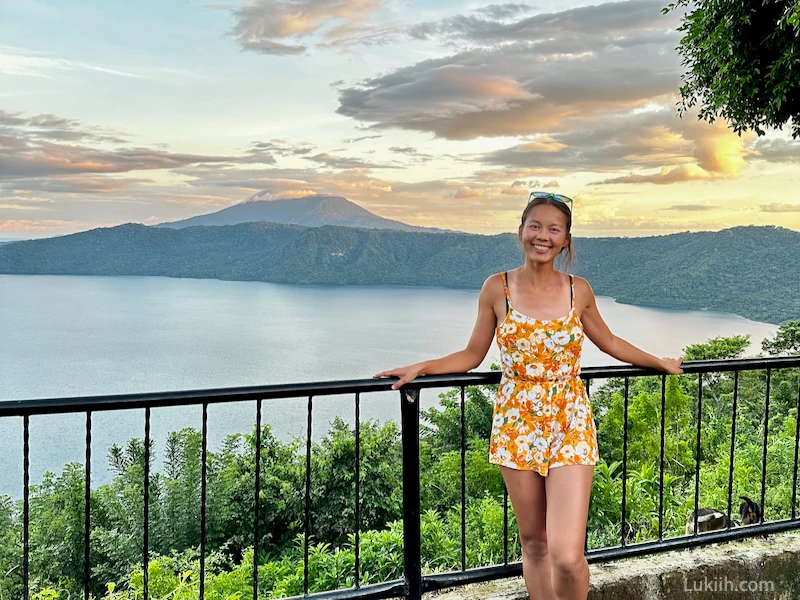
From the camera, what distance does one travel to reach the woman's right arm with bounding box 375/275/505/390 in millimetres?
2129

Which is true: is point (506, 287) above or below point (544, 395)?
above

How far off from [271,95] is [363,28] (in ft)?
39.4

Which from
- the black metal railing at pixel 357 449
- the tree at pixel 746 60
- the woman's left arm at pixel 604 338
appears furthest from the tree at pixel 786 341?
the woman's left arm at pixel 604 338

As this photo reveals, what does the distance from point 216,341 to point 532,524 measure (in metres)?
71.0

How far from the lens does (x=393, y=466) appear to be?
66.4 ft

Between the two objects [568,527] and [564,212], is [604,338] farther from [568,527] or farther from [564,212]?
[568,527]

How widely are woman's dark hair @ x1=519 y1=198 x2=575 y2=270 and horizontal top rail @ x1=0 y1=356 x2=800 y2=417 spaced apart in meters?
0.43

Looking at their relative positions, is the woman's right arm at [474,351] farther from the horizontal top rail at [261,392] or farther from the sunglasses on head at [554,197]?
the sunglasses on head at [554,197]

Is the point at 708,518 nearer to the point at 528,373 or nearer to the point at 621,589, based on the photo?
the point at 621,589

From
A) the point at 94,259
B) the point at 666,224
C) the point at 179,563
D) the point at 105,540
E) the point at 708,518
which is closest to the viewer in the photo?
the point at 708,518

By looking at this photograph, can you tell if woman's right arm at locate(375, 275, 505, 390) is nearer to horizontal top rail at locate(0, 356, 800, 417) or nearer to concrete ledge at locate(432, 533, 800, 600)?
horizontal top rail at locate(0, 356, 800, 417)

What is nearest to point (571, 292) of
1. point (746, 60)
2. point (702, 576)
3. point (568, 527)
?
point (568, 527)

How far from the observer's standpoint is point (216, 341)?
70250mm

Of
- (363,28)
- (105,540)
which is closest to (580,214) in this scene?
(105,540)
